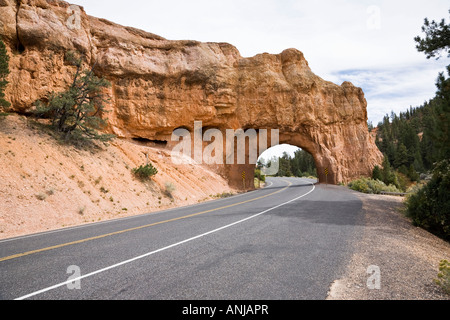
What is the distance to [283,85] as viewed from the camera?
32.6 metres

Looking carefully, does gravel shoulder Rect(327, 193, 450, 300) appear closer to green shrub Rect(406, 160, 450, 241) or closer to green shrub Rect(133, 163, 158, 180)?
green shrub Rect(406, 160, 450, 241)

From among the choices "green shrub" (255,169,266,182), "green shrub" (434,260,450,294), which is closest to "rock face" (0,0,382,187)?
"green shrub" (255,169,266,182)

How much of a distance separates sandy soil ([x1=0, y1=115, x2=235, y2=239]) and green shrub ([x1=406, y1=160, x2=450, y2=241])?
526 inches

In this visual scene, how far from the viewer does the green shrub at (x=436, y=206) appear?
8.59 m

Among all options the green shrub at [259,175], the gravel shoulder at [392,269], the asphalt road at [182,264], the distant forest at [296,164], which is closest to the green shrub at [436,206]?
the gravel shoulder at [392,269]

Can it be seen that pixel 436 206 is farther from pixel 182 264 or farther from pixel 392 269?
pixel 182 264

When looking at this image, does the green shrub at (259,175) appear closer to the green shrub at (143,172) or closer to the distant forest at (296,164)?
the green shrub at (143,172)

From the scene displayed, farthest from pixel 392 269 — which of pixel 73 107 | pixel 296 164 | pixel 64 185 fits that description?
pixel 296 164

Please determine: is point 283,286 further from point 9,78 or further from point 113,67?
point 113,67

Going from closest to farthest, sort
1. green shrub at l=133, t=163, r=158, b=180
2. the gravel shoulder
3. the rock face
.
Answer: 1. the gravel shoulder
2. green shrub at l=133, t=163, r=158, b=180
3. the rock face

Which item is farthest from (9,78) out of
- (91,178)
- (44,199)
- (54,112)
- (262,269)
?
(262,269)

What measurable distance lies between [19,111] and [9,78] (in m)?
2.50

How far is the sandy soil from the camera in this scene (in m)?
10.8

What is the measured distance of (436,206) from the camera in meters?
8.96
